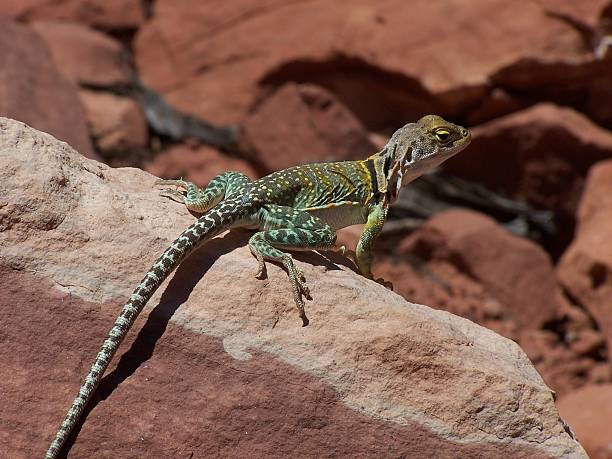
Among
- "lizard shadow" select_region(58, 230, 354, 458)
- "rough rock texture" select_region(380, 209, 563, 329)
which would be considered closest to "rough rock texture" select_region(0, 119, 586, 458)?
"lizard shadow" select_region(58, 230, 354, 458)

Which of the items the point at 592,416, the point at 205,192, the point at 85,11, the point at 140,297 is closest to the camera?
the point at 140,297

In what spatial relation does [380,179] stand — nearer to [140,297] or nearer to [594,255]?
[140,297]

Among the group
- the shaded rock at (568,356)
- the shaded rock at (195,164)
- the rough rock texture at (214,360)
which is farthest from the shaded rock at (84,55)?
the rough rock texture at (214,360)

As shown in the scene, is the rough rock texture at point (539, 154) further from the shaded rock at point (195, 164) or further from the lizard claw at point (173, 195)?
the lizard claw at point (173, 195)

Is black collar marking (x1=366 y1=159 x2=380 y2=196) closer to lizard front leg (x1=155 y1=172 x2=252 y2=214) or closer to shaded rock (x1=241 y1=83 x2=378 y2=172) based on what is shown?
lizard front leg (x1=155 y1=172 x2=252 y2=214)

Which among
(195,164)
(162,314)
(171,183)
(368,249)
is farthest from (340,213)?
(195,164)
